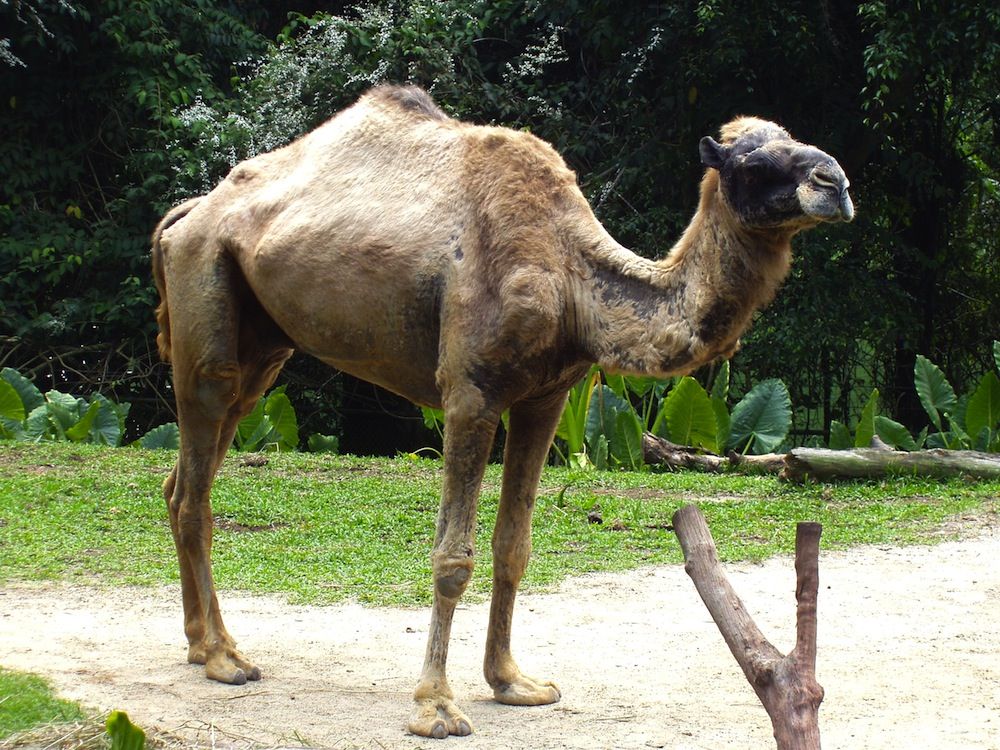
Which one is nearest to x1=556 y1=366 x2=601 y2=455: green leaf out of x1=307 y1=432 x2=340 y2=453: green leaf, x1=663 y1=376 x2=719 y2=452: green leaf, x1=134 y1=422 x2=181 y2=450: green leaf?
x1=663 y1=376 x2=719 y2=452: green leaf

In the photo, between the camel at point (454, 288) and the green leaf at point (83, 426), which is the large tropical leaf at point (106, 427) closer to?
the green leaf at point (83, 426)

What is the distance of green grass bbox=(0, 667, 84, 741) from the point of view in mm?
4418

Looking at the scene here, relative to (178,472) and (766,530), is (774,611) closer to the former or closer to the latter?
(766,530)

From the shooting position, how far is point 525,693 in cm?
509

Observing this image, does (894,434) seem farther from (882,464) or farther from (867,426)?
(882,464)

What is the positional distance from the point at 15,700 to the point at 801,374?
35.0ft

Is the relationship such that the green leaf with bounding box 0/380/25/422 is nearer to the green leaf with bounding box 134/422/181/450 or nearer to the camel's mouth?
the green leaf with bounding box 134/422/181/450

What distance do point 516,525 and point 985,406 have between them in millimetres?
7444

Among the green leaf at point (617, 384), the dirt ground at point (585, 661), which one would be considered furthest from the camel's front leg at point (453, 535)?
the green leaf at point (617, 384)

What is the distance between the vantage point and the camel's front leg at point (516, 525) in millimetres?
5117

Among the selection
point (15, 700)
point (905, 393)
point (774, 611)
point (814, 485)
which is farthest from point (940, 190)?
point (15, 700)

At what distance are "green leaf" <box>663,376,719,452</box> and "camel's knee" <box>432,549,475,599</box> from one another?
6.71 metres

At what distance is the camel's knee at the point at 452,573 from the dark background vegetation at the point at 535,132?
8.05 m

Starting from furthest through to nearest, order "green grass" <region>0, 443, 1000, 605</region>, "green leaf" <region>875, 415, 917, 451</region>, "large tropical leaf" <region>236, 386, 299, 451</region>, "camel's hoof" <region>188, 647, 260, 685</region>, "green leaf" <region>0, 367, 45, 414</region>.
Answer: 1. "green leaf" <region>0, 367, 45, 414</region>
2. "large tropical leaf" <region>236, 386, 299, 451</region>
3. "green leaf" <region>875, 415, 917, 451</region>
4. "green grass" <region>0, 443, 1000, 605</region>
5. "camel's hoof" <region>188, 647, 260, 685</region>
